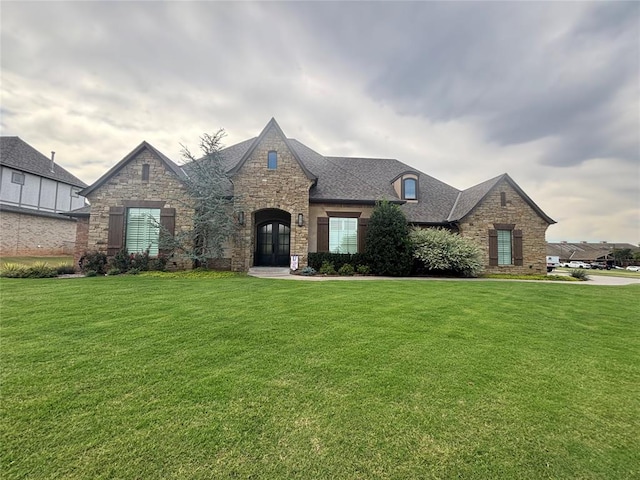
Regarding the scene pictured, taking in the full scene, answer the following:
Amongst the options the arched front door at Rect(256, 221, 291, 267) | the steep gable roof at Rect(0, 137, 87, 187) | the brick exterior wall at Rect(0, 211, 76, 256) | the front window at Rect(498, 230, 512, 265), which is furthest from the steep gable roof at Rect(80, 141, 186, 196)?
the front window at Rect(498, 230, 512, 265)

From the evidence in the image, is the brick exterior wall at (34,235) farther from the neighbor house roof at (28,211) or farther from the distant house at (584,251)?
the distant house at (584,251)

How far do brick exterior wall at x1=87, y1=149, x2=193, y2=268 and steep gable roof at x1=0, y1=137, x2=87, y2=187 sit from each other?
1802 cm

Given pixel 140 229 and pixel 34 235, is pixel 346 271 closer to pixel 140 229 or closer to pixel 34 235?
pixel 140 229

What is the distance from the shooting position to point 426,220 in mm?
17406

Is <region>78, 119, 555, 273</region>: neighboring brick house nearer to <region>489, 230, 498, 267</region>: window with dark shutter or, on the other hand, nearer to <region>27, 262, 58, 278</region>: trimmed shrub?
<region>489, 230, 498, 267</region>: window with dark shutter

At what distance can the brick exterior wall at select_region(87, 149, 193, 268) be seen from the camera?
14.0 m

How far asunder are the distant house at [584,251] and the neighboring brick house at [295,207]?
211 ft

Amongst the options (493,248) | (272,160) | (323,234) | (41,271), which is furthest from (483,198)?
(41,271)

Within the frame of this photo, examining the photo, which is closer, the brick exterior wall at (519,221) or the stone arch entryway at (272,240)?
the stone arch entryway at (272,240)

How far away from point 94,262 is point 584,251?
9394 centimetres

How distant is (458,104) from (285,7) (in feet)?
30.2

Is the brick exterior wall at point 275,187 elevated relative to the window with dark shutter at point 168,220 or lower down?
elevated

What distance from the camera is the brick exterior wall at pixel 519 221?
17.1 meters

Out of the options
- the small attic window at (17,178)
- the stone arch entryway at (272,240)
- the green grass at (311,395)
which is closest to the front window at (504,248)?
the green grass at (311,395)
